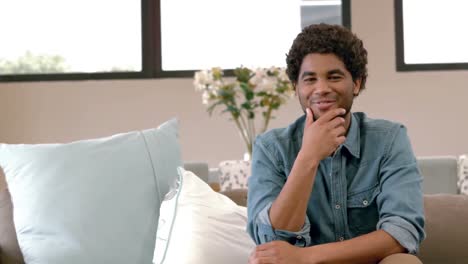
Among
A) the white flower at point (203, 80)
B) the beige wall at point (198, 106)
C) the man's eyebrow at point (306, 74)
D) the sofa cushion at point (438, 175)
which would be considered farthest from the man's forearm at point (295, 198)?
the beige wall at point (198, 106)

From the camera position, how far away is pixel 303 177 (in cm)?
180

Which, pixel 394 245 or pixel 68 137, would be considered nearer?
pixel 394 245

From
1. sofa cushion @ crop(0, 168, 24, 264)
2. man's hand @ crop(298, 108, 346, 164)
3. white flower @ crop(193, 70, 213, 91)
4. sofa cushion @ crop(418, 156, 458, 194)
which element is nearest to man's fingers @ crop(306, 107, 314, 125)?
man's hand @ crop(298, 108, 346, 164)

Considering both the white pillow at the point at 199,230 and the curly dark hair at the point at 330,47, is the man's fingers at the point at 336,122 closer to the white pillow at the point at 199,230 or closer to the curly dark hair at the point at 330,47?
the curly dark hair at the point at 330,47

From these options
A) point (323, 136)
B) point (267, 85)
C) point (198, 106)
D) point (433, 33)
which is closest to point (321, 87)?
point (323, 136)

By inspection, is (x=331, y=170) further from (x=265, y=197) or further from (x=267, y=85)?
(x=267, y=85)

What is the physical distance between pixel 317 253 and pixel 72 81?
432cm

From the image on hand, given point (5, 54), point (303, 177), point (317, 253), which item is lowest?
point (317, 253)

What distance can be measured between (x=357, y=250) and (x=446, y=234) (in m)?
0.37

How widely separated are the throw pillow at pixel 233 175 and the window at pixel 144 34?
7.64 ft

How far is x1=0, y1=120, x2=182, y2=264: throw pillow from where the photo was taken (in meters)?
2.23

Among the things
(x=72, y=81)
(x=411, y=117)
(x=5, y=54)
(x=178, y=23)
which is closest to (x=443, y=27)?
(x=411, y=117)

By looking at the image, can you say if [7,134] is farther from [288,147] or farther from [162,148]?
[288,147]

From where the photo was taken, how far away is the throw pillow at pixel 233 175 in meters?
3.50
